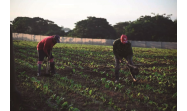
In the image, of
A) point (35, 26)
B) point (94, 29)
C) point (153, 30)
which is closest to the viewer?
point (153, 30)

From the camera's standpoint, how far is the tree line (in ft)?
139

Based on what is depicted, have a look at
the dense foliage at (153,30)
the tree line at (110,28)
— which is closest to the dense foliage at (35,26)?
the tree line at (110,28)

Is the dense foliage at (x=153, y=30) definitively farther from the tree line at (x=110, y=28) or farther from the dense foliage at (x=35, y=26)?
the dense foliage at (x=35, y=26)

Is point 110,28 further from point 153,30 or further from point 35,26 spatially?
point 35,26

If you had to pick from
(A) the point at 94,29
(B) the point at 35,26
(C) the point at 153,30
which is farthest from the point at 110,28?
(B) the point at 35,26

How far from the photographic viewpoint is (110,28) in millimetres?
51344

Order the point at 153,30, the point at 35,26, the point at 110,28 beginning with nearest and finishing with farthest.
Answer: the point at 153,30
the point at 110,28
the point at 35,26

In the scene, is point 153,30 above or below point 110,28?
below

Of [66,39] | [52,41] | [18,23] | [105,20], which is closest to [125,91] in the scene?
[52,41]

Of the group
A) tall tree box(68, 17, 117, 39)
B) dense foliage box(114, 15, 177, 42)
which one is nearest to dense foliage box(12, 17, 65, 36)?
tall tree box(68, 17, 117, 39)

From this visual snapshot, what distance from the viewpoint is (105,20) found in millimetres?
52281
